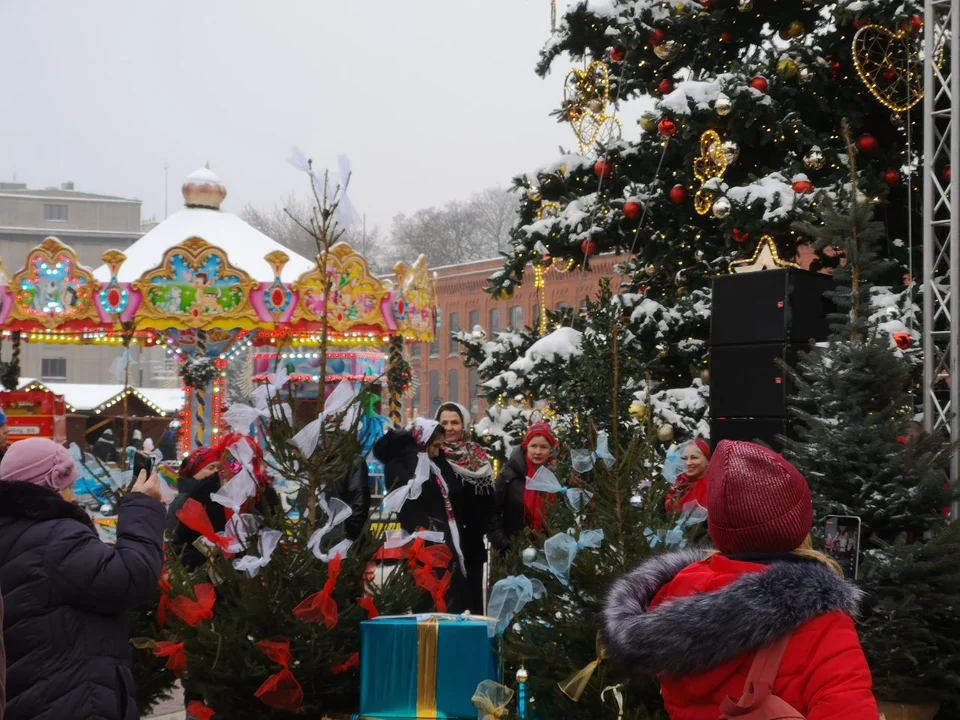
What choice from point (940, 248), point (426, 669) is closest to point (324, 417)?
point (426, 669)

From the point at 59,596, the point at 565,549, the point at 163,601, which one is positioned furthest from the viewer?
the point at 163,601

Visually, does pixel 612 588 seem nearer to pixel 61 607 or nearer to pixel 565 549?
pixel 61 607

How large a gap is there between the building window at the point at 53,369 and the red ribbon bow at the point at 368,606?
7077 cm

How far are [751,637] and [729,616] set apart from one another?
0.06m

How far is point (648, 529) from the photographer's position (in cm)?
514

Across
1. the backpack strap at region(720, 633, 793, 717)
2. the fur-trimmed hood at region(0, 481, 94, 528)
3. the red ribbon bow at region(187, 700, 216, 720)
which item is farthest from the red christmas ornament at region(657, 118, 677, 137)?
the backpack strap at region(720, 633, 793, 717)

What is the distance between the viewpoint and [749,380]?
874 centimetres

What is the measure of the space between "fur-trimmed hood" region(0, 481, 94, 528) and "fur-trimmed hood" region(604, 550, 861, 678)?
2.15 m

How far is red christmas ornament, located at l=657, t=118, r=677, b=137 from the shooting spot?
1130 centimetres

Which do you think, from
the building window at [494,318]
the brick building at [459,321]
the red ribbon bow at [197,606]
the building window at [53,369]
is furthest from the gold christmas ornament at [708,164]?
the building window at [53,369]

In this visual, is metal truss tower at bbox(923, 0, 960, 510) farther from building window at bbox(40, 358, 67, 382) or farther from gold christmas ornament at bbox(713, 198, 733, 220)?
building window at bbox(40, 358, 67, 382)

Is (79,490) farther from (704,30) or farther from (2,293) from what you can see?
(2,293)

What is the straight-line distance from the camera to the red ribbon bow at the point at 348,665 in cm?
541

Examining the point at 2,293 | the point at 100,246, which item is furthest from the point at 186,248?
the point at 100,246
